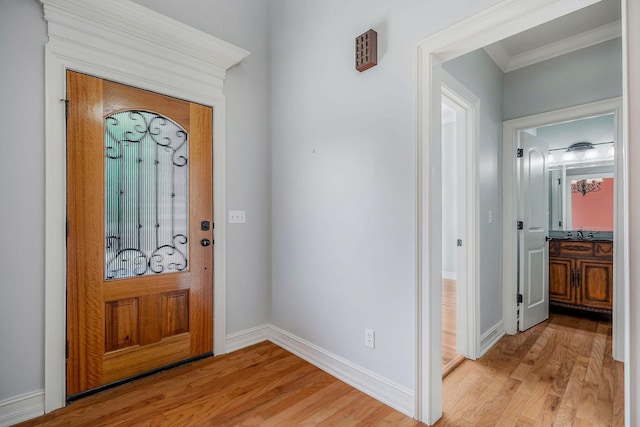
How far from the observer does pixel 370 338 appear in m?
1.99

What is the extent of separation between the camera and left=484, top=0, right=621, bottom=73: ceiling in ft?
8.05

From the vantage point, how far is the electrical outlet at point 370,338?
1.97 metres

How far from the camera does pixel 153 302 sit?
2174 mm

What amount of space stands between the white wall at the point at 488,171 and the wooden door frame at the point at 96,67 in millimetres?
2019

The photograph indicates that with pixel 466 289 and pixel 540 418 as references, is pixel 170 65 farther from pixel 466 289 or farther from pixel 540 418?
pixel 540 418

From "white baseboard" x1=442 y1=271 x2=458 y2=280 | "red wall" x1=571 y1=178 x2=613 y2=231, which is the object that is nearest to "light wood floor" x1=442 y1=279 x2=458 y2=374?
"white baseboard" x1=442 y1=271 x2=458 y2=280

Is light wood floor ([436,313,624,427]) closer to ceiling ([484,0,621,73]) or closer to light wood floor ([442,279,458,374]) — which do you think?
light wood floor ([442,279,458,374])

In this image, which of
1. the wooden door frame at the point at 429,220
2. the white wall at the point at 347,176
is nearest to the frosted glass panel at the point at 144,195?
the white wall at the point at 347,176

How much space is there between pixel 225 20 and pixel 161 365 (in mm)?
2772

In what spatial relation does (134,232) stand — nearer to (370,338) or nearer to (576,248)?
(370,338)

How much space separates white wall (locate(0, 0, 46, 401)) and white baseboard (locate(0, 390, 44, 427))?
35 millimetres

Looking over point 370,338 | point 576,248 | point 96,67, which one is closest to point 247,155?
point 96,67

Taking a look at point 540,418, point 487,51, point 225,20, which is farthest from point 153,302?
point 487,51

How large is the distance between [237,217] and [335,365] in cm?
141
